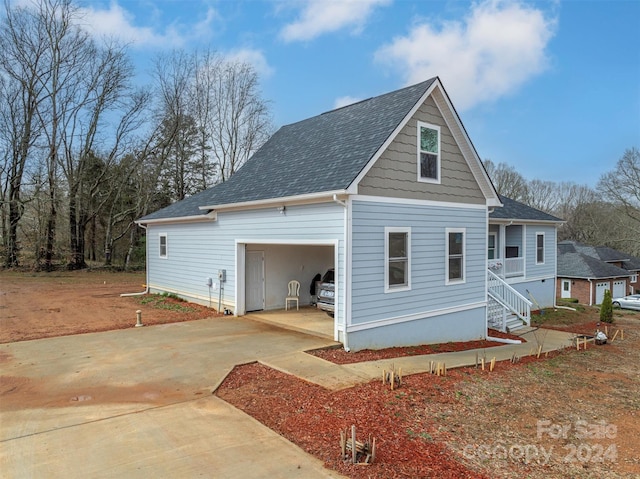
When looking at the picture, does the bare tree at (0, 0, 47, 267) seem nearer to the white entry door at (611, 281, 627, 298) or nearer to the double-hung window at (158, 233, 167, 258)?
the double-hung window at (158, 233, 167, 258)

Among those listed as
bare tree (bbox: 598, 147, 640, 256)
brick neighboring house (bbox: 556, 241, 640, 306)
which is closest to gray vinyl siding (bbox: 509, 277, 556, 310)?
brick neighboring house (bbox: 556, 241, 640, 306)

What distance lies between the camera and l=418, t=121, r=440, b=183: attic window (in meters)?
10.1

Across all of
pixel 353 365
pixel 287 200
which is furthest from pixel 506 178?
pixel 353 365

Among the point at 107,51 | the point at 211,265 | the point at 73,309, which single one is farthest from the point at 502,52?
the point at 107,51

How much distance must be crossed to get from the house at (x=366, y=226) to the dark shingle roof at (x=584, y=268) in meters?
21.4

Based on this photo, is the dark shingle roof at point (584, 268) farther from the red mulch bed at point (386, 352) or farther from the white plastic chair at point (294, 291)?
the white plastic chair at point (294, 291)

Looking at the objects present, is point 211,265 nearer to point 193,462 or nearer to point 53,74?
point 193,462

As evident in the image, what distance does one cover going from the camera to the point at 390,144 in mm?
9227

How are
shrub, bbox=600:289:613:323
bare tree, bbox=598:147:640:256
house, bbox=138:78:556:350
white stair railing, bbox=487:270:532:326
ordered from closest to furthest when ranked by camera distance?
house, bbox=138:78:556:350
white stair railing, bbox=487:270:532:326
shrub, bbox=600:289:613:323
bare tree, bbox=598:147:640:256

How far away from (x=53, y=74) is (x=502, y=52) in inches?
1062

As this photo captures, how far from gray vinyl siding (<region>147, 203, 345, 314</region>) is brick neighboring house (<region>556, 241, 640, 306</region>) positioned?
30.8m

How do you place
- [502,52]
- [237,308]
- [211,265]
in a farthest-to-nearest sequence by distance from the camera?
[502,52], [211,265], [237,308]

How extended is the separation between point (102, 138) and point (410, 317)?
27.3 meters

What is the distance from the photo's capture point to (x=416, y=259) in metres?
9.89
